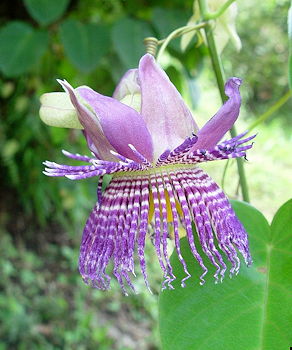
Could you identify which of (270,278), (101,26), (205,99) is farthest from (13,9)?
(205,99)

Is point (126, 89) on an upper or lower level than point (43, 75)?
lower

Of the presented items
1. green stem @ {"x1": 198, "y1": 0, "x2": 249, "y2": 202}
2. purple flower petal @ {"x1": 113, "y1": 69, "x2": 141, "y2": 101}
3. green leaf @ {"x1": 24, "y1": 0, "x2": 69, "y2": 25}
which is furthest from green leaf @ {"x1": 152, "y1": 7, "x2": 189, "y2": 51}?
purple flower petal @ {"x1": 113, "y1": 69, "x2": 141, "y2": 101}

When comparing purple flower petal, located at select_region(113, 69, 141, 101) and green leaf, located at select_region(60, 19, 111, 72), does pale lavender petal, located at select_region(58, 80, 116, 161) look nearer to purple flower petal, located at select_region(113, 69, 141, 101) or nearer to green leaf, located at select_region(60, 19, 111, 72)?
purple flower petal, located at select_region(113, 69, 141, 101)

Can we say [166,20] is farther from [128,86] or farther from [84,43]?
[128,86]

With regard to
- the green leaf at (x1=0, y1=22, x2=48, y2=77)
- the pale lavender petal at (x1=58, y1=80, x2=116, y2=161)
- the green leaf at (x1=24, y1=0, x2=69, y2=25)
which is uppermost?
the green leaf at (x1=24, y1=0, x2=69, y2=25)

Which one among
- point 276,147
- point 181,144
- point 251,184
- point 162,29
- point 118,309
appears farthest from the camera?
point 276,147

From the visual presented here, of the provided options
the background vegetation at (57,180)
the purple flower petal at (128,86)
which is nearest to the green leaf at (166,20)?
the background vegetation at (57,180)

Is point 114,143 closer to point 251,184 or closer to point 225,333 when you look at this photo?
point 225,333
